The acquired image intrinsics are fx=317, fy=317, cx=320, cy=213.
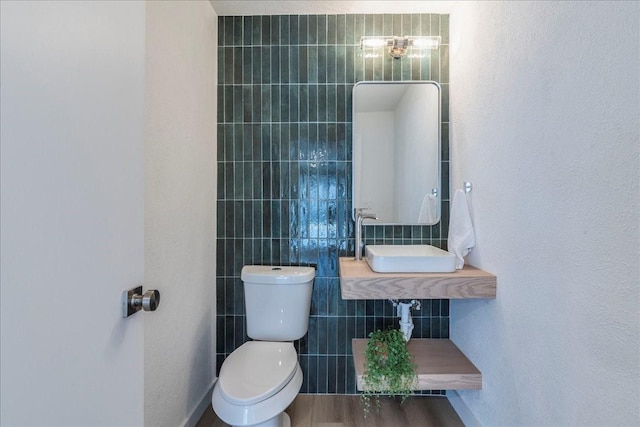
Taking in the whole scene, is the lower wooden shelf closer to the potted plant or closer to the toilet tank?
the potted plant

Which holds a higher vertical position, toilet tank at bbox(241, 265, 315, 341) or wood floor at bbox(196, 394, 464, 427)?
toilet tank at bbox(241, 265, 315, 341)

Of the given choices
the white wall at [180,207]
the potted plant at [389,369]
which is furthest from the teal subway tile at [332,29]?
the potted plant at [389,369]

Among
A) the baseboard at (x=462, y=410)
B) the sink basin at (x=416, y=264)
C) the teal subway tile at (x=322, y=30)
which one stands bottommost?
the baseboard at (x=462, y=410)

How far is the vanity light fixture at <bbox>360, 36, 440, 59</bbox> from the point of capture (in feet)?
6.17

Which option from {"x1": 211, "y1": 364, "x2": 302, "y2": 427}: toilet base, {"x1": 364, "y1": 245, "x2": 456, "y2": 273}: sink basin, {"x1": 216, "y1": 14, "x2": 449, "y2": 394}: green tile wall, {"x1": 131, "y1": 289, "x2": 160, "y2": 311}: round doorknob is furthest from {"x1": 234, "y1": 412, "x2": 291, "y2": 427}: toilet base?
{"x1": 131, "y1": 289, "x2": 160, "y2": 311}: round doorknob

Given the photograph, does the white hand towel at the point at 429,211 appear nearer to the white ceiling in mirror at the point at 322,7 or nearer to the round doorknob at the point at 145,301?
the white ceiling in mirror at the point at 322,7

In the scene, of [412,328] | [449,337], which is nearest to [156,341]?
[412,328]

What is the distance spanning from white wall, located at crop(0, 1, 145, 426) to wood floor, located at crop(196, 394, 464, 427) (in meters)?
1.28

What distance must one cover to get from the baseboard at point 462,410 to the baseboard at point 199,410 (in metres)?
1.44

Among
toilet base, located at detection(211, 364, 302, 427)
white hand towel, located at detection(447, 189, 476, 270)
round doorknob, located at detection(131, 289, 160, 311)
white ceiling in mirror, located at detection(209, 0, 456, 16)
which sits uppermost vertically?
white ceiling in mirror, located at detection(209, 0, 456, 16)

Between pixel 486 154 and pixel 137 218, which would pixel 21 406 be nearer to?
pixel 137 218

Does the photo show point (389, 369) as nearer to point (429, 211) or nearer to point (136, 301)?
point (429, 211)

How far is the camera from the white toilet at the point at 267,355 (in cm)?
130

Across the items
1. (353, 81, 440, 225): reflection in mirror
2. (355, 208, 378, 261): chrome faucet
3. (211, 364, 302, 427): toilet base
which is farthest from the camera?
(353, 81, 440, 225): reflection in mirror
